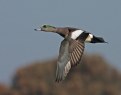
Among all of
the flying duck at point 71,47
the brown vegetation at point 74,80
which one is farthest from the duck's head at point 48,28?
the brown vegetation at point 74,80

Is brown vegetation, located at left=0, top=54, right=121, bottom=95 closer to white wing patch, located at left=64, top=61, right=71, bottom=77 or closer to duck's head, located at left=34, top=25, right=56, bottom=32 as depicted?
duck's head, located at left=34, top=25, right=56, bottom=32

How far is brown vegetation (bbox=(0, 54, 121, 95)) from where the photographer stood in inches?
1774

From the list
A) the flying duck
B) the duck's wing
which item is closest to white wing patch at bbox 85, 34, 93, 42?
the flying duck

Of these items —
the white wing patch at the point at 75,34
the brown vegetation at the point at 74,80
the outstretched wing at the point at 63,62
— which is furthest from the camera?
the brown vegetation at the point at 74,80

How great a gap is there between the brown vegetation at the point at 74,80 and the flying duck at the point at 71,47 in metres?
29.9

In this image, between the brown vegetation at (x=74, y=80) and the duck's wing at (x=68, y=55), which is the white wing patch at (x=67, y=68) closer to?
the duck's wing at (x=68, y=55)

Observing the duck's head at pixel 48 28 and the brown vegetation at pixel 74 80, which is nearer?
the duck's head at pixel 48 28

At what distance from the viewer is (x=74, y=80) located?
46.4 m

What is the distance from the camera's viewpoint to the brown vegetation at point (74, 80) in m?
45.0

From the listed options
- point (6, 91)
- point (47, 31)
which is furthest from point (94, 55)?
point (47, 31)

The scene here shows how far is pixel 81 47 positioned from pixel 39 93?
30.9 m

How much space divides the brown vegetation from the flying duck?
2986 centimetres

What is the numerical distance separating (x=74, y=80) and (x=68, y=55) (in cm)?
3292

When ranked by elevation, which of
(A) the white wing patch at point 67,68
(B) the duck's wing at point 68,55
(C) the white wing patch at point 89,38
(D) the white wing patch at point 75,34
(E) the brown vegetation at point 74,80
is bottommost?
(E) the brown vegetation at point 74,80
